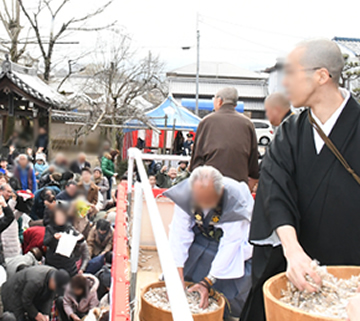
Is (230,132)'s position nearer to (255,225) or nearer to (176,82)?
(255,225)

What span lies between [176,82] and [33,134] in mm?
27774

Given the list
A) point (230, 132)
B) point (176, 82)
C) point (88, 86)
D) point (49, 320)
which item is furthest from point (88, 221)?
point (176, 82)

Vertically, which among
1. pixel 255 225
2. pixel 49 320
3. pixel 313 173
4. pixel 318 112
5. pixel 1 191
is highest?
pixel 318 112

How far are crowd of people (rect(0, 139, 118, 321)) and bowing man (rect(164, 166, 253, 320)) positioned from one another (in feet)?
2.91

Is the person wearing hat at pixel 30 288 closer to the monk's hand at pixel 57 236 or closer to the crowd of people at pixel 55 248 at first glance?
the crowd of people at pixel 55 248

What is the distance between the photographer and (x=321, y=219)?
175 centimetres

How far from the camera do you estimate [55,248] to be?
14.5 feet

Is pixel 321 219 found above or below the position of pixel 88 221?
above

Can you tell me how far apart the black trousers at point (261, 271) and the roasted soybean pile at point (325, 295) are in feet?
1.12

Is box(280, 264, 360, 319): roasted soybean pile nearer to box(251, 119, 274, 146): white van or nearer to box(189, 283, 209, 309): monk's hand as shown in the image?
box(189, 283, 209, 309): monk's hand

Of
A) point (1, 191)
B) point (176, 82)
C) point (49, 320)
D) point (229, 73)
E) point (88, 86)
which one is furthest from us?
point (229, 73)

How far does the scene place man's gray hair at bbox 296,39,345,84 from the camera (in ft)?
5.60

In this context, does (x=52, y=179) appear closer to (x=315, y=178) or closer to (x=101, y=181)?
(x=101, y=181)

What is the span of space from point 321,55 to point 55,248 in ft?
11.6
